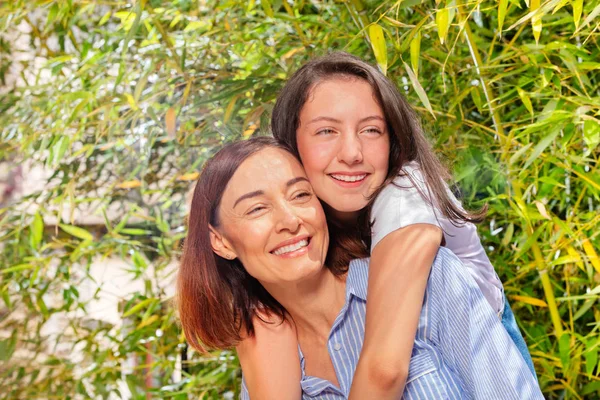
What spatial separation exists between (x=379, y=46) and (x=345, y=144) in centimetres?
18

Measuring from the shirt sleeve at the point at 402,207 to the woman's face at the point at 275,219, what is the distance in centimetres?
8

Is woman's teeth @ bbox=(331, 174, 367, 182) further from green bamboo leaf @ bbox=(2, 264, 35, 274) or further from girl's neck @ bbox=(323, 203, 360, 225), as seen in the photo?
green bamboo leaf @ bbox=(2, 264, 35, 274)

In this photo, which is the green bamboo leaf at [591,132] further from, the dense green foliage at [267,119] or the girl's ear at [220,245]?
the girl's ear at [220,245]

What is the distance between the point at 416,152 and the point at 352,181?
0.42 feet

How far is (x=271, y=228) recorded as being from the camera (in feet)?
3.84

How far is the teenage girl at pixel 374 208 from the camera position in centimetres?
108

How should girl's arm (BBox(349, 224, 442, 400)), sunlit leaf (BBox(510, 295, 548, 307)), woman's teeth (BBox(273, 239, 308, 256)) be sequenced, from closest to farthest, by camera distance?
girl's arm (BBox(349, 224, 442, 400))
woman's teeth (BBox(273, 239, 308, 256))
sunlit leaf (BBox(510, 295, 548, 307))

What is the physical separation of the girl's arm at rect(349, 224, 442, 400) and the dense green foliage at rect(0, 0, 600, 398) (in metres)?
0.30

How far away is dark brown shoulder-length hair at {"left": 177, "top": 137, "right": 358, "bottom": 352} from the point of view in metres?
1.25

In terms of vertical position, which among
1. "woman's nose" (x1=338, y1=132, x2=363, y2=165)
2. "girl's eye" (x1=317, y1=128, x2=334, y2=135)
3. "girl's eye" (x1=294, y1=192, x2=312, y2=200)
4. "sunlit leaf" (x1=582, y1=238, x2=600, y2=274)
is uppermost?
"girl's eye" (x1=317, y1=128, x2=334, y2=135)

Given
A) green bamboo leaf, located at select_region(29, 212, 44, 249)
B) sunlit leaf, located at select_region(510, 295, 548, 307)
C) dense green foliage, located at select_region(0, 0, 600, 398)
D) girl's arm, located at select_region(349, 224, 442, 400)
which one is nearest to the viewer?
girl's arm, located at select_region(349, 224, 442, 400)

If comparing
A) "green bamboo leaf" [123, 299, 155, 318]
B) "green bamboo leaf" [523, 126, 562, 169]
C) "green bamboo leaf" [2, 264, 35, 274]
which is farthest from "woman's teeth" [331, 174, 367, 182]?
"green bamboo leaf" [2, 264, 35, 274]

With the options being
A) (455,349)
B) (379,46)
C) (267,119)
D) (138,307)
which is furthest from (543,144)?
(138,307)

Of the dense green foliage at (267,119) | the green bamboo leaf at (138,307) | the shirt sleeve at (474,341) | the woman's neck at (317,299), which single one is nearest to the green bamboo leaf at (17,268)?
the dense green foliage at (267,119)
